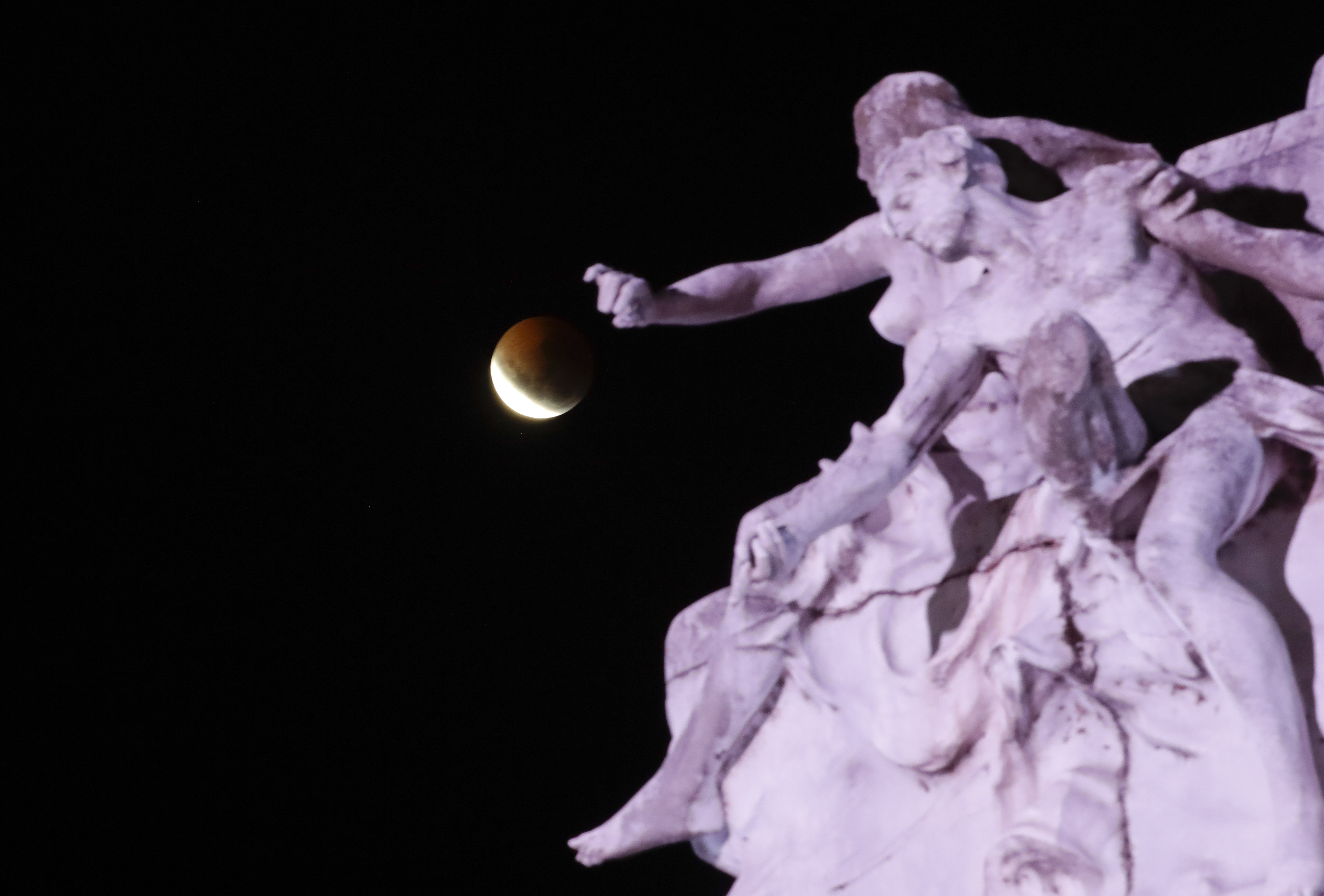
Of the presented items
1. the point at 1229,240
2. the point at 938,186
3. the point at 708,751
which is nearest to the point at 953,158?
the point at 938,186

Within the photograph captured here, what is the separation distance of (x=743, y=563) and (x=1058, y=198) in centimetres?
117

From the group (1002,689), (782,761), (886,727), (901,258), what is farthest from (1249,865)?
(901,258)

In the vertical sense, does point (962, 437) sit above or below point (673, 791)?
above

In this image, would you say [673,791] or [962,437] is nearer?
[673,791]

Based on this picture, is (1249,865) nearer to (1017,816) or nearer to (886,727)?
(1017,816)

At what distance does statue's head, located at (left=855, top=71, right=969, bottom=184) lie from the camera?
13.3 feet

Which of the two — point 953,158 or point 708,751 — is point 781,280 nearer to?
point 953,158

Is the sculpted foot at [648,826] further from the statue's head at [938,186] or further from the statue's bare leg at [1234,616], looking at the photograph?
the statue's head at [938,186]

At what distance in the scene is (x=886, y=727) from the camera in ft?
11.8

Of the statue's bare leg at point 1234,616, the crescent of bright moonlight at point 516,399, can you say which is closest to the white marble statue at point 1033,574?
the statue's bare leg at point 1234,616

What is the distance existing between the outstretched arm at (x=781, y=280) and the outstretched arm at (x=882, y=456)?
1.93ft

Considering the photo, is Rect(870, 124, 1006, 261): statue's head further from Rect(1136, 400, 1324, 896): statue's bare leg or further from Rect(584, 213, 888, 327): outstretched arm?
Rect(1136, 400, 1324, 896): statue's bare leg

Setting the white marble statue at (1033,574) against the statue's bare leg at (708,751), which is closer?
the white marble statue at (1033,574)

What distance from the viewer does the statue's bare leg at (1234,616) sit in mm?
2760
